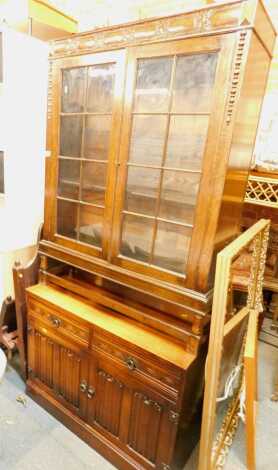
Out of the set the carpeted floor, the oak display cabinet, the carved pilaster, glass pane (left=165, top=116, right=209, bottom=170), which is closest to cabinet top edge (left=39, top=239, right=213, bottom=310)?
the oak display cabinet

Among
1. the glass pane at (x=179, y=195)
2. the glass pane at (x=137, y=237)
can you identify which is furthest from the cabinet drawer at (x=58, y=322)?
the glass pane at (x=179, y=195)

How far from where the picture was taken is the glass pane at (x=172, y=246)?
1.30 meters

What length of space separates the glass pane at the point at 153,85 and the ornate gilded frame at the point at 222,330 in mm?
691

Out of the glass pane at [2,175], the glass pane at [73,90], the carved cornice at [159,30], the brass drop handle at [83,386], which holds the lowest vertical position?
the brass drop handle at [83,386]

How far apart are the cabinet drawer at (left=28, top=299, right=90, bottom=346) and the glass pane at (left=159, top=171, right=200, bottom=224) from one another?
77 centimetres

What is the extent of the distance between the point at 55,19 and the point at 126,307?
6.45ft

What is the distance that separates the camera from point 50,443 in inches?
65.0

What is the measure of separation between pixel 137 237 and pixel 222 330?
592 millimetres

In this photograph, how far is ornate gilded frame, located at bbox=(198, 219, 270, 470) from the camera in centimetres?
106

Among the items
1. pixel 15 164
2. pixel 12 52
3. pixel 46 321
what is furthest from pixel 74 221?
pixel 12 52

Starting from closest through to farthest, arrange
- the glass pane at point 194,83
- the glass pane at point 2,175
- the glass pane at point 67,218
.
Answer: the glass pane at point 194,83 → the glass pane at point 67,218 → the glass pane at point 2,175

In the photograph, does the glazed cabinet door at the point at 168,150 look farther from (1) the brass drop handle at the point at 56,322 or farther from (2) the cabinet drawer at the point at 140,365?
(1) the brass drop handle at the point at 56,322

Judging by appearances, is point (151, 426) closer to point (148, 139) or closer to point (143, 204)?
point (143, 204)

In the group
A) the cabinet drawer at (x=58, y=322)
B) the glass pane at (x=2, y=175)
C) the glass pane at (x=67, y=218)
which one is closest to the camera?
the cabinet drawer at (x=58, y=322)
